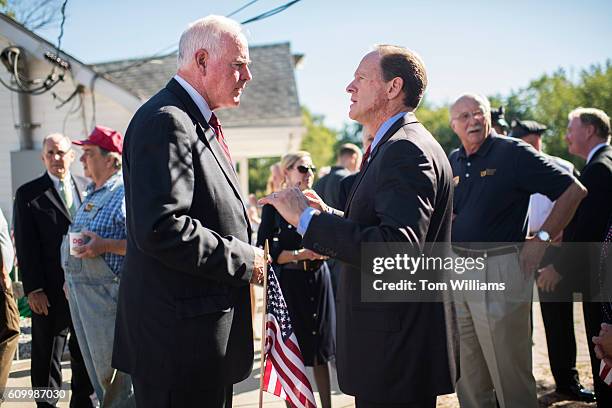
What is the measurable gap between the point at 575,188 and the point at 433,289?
214 cm

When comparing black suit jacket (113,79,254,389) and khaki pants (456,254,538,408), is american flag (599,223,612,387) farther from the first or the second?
black suit jacket (113,79,254,389)

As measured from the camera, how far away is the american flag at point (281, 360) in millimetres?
2799

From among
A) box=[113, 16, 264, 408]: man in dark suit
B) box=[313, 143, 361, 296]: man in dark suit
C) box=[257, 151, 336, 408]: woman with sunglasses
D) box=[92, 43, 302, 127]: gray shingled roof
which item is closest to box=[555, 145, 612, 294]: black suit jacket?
box=[313, 143, 361, 296]: man in dark suit

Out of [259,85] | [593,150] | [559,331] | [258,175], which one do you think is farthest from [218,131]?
[258,175]

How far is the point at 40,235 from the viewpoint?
15.5 ft

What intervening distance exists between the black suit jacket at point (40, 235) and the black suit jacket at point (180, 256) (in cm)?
253

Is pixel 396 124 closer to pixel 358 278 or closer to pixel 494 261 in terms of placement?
pixel 358 278

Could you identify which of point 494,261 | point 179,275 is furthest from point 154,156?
point 494,261

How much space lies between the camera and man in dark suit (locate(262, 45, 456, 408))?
2305 millimetres

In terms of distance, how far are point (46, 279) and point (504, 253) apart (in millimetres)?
3843

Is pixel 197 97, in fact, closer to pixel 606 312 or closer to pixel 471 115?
pixel 606 312

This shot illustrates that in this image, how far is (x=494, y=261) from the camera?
4285 mm

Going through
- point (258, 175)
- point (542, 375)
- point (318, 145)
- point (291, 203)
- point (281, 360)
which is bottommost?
point (542, 375)

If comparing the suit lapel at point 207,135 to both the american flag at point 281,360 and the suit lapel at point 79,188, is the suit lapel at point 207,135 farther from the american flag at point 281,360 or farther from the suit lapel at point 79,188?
the suit lapel at point 79,188
